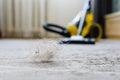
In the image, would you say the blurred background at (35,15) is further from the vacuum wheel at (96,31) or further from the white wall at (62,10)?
the vacuum wheel at (96,31)

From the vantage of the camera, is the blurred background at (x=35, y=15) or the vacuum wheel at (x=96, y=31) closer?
the vacuum wheel at (x=96, y=31)

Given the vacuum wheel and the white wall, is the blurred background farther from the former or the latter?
the vacuum wheel

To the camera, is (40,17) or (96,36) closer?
(96,36)

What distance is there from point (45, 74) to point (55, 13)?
2932mm

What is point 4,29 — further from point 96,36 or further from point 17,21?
point 96,36

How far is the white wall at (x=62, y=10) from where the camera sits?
12.2 feet

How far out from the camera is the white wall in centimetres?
373

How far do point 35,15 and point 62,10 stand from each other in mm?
362

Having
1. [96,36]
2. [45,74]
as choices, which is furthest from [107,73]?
[96,36]

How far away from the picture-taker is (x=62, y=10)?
12.3ft

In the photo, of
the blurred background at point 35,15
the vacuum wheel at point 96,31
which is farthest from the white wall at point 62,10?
the vacuum wheel at point 96,31

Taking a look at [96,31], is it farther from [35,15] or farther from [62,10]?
[35,15]

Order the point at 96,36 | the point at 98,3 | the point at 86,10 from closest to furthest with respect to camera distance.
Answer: the point at 86,10, the point at 96,36, the point at 98,3

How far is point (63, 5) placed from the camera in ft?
12.2
